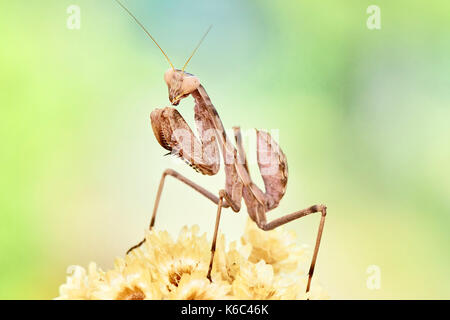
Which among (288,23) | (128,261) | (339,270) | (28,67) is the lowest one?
(339,270)

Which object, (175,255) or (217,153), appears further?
(217,153)

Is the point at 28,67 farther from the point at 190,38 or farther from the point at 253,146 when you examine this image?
the point at 253,146

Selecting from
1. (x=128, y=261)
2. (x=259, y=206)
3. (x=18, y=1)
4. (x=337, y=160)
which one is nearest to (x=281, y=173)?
(x=259, y=206)

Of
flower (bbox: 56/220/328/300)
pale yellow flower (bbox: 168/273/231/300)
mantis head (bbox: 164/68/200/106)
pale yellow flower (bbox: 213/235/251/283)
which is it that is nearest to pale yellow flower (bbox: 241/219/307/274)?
flower (bbox: 56/220/328/300)

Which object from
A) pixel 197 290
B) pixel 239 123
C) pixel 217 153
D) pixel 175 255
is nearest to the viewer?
pixel 197 290

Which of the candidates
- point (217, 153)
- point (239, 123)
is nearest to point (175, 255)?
point (217, 153)

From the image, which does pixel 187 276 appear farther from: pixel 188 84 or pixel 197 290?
pixel 188 84
